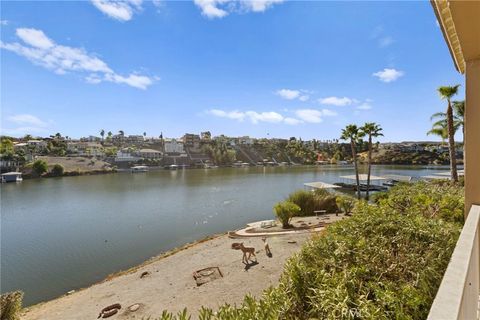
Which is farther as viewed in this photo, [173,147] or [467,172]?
[173,147]

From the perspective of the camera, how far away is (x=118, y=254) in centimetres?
1556

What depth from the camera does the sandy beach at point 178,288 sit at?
7520mm

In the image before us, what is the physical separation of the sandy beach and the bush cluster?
4597 millimetres

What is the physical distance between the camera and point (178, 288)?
8.56 m

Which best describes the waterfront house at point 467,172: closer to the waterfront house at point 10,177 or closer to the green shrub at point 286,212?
the green shrub at point 286,212

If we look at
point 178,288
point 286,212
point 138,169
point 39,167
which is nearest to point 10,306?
point 178,288

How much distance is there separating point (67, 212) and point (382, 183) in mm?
39269

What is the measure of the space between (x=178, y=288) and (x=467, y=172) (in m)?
7.83

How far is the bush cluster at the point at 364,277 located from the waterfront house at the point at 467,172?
357 mm

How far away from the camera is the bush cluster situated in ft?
7.35

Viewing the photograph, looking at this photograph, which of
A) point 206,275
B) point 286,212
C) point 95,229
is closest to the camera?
point 206,275

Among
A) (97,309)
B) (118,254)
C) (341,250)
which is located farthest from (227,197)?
(341,250)

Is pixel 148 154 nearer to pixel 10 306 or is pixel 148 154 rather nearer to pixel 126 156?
pixel 126 156

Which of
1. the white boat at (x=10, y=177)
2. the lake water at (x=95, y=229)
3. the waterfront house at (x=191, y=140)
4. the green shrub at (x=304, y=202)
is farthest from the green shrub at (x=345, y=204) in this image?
the waterfront house at (x=191, y=140)
